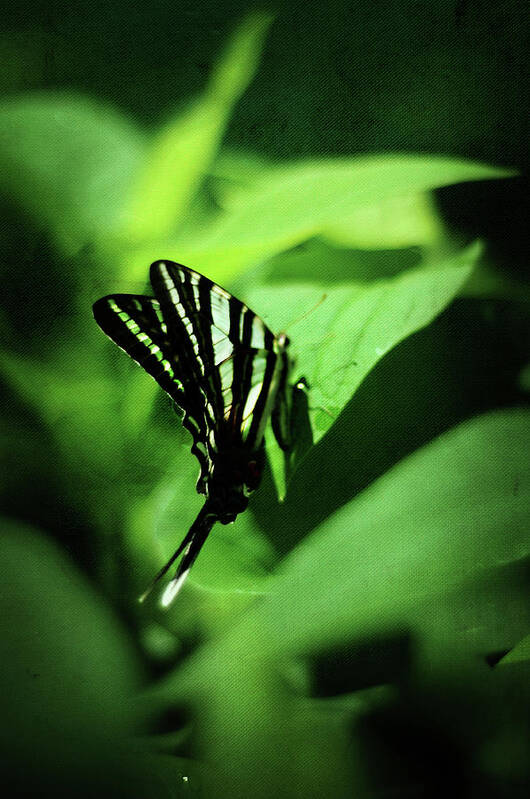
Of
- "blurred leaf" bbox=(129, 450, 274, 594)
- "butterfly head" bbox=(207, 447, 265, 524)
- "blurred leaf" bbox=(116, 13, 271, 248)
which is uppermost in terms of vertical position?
"blurred leaf" bbox=(116, 13, 271, 248)

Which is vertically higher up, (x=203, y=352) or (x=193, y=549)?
(x=203, y=352)

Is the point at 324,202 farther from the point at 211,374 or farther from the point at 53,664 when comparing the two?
the point at 53,664

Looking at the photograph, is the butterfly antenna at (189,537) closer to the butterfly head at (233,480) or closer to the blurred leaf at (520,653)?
the butterfly head at (233,480)

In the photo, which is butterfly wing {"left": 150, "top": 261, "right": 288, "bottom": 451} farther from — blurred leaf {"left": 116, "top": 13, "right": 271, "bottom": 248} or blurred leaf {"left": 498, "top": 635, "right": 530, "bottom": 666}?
blurred leaf {"left": 498, "top": 635, "right": 530, "bottom": 666}

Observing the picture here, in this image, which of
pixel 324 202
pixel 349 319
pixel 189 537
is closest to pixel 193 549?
pixel 189 537

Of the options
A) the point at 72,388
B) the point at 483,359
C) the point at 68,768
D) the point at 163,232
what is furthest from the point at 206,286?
the point at 68,768

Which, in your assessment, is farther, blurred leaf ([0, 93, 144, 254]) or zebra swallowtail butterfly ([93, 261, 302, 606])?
blurred leaf ([0, 93, 144, 254])

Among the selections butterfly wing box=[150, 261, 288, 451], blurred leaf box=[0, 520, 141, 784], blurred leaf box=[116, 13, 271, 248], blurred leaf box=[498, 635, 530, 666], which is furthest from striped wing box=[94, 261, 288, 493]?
blurred leaf box=[498, 635, 530, 666]
